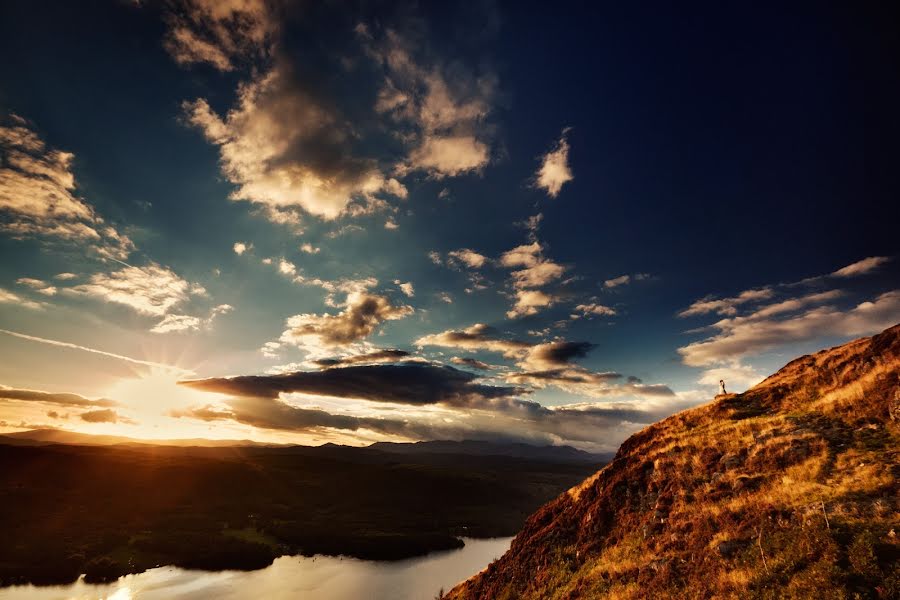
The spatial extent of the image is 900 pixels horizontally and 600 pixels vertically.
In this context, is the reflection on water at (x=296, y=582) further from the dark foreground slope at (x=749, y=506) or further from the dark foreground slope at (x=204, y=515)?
the dark foreground slope at (x=749, y=506)

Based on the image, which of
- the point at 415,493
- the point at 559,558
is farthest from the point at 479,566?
the point at 415,493

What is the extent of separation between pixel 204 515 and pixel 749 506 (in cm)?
14858

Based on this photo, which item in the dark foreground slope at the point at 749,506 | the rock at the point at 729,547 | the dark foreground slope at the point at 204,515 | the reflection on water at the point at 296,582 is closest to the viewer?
the dark foreground slope at the point at 749,506

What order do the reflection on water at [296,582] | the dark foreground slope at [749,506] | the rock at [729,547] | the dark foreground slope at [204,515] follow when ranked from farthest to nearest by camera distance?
the dark foreground slope at [204,515] → the reflection on water at [296,582] → the rock at [729,547] → the dark foreground slope at [749,506]

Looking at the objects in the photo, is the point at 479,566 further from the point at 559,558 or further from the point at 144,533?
the point at 144,533

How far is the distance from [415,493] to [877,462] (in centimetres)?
18736

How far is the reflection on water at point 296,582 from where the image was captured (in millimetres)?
61406

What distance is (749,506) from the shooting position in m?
18.2

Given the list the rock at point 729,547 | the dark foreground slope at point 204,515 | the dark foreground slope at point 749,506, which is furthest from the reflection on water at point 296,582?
the rock at point 729,547

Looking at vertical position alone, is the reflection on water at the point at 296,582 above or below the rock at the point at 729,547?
below

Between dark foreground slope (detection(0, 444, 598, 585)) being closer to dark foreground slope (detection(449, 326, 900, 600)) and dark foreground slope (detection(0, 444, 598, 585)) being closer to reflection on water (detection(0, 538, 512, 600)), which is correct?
reflection on water (detection(0, 538, 512, 600))

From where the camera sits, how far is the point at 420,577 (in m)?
76.9

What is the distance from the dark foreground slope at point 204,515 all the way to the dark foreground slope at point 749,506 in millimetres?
82406

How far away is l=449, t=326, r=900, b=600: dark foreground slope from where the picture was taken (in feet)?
45.3
